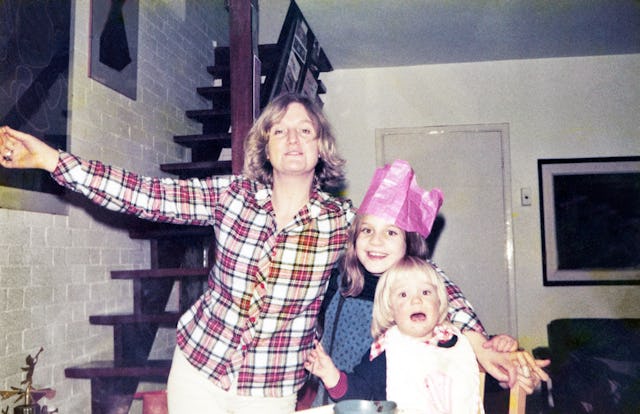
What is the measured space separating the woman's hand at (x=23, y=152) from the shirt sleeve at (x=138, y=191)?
0.08 ft

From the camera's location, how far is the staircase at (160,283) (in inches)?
96.0

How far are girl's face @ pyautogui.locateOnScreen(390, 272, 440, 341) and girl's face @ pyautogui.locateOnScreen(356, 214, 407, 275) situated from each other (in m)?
0.09

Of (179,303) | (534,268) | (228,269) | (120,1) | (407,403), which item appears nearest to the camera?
(407,403)

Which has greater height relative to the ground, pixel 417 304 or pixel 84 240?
pixel 84 240

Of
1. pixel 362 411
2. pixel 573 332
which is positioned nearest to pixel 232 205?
Result: pixel 362 411

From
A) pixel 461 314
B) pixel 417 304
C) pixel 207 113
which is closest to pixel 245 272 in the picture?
pixel 417 304

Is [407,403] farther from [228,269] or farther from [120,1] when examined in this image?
[120,1]

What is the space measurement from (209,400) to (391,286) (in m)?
0.56

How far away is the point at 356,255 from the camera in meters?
1.54

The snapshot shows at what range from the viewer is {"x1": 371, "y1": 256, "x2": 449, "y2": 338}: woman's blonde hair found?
1449 millimetres

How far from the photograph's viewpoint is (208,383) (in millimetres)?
1425

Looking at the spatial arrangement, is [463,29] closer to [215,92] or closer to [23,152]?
[215,92]

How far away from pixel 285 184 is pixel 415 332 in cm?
54

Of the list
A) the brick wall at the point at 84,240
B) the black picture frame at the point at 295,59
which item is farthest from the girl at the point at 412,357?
the black picture frame at the point at 295,59
